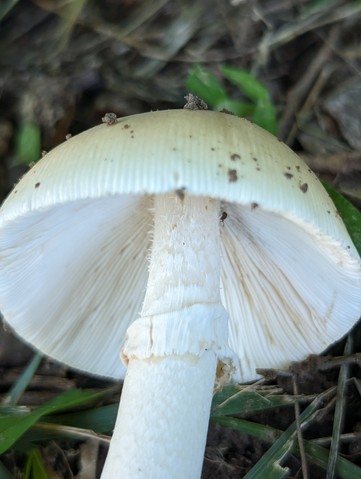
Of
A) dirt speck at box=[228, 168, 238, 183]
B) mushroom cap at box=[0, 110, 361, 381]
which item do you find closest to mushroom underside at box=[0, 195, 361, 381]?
mushroom cap at box=[0, 110, 361, 381]

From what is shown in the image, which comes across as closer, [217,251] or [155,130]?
[155,130]

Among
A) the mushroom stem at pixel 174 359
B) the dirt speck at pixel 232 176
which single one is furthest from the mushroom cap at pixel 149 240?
the mushroom stem at pixel 174 359

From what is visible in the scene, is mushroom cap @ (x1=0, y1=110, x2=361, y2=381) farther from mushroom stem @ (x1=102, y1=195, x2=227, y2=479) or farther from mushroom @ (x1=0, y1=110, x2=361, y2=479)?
mushroom stem @ (x1=102, y1=195, x2=227, y2=479)

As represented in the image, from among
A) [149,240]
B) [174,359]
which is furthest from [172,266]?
[149,240]

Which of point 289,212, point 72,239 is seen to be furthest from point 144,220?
point 289,212

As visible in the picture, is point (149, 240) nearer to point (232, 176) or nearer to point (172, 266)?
point (172, 266)

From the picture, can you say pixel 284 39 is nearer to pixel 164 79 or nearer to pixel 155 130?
pixel 164 79
